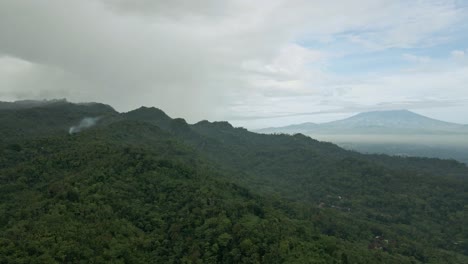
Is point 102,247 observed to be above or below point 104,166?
below

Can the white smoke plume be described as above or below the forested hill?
above

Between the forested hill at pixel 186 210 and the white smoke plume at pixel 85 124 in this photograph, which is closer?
the forested hill at pixel 186 210

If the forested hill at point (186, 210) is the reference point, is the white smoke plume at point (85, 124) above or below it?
above

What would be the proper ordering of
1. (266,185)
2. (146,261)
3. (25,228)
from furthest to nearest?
(266,185) → (146,261) → (25,228)

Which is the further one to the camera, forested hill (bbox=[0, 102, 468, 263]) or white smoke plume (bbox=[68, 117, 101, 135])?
white smoke plume (bbox=[68, 117, 101, 135])

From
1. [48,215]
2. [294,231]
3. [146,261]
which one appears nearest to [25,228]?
[48,215]

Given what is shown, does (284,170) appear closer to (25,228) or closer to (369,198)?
(369,198)

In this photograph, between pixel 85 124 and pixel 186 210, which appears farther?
pixel 85 124

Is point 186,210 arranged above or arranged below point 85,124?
below
